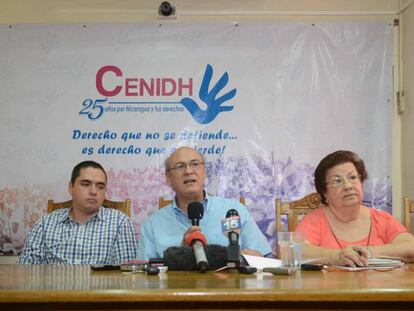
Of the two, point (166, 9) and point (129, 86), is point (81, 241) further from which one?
point (166, 9)

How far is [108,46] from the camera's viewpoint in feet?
11.4

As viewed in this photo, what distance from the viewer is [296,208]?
296cm

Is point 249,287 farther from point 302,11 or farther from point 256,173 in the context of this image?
point 302,11

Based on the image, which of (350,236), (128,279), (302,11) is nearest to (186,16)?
(302,11)

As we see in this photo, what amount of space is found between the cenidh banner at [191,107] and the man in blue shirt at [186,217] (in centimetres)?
52

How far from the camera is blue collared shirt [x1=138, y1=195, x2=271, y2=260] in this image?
106 inches

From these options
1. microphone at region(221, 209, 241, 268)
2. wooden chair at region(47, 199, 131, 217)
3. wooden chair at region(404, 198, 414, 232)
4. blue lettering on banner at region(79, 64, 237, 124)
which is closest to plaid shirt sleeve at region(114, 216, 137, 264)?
wooden chair at region(47, 199, 131, 217)

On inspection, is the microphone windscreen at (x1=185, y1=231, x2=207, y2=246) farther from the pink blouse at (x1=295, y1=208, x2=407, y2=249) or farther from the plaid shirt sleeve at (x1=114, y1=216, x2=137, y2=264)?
the plaid shirt sleeve at (x1=114, y1=216, x2=137, y2=264)

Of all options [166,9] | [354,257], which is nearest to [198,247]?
[354,257]

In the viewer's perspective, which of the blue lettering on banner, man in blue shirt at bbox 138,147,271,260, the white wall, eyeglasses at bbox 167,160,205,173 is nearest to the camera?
man in blue shirt at bbox 138,147,271,260

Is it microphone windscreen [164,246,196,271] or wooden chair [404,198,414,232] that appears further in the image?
wooden chair [404,198,414,232]

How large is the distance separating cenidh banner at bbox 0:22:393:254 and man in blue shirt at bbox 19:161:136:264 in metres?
0.34

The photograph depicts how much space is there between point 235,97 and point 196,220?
167cm

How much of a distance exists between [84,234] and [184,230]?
0.59 meters
